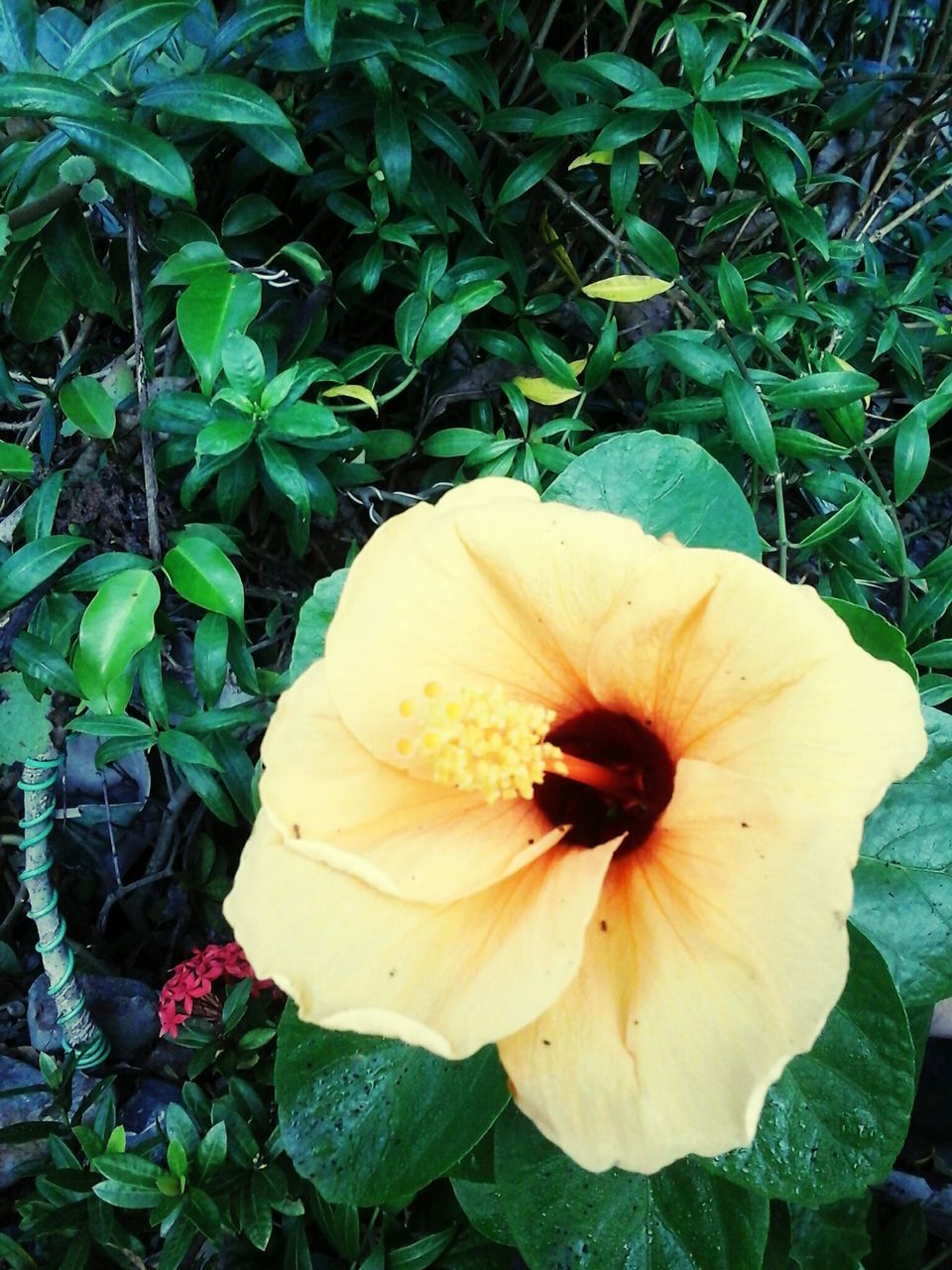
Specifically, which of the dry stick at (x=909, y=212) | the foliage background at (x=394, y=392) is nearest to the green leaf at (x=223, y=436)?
the foliage background at (x=394, y=392)

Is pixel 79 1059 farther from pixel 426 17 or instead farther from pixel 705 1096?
pixel 426 17

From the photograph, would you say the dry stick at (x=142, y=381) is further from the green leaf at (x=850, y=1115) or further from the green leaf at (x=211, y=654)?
the green leaf at (x=850, y=1115)

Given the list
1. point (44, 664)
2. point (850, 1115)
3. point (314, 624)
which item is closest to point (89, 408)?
point (44, 664)

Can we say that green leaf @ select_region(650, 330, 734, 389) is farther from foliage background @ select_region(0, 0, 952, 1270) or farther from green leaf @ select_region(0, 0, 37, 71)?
green leaf @ select_region(0, 0, 37, 71)

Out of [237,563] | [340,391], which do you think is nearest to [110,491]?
[237,563]

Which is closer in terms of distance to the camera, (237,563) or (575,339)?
(237,563)
